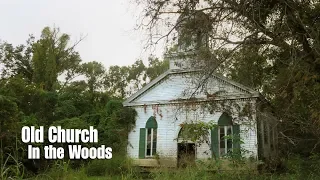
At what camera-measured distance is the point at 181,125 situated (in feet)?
57.1

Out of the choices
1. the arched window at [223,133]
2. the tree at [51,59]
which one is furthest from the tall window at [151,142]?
the tree at [51,59]

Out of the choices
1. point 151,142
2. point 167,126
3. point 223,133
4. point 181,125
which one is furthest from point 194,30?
point 151,142

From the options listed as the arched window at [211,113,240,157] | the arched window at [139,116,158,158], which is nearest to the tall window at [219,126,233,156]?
the arched window at [211,113,240,157]

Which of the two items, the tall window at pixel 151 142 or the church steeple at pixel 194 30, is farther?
the tall window at pixel 151 142

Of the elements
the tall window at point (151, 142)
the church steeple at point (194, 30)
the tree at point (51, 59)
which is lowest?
the tall window at point (151, 142)

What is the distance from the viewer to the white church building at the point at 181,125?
17.3 metres

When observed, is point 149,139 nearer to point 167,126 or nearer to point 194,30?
point 167,126

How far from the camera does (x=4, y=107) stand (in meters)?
11.2

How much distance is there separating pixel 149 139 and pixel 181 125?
3192 mm

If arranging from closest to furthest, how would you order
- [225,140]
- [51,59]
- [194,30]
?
[194,30]
[225,140]
[51,59]

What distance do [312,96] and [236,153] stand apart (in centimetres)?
468

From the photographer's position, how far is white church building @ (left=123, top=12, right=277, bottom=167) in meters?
17.3

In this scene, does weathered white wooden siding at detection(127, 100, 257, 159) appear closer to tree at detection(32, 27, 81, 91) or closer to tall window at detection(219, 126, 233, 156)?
tall window at detection(219, 126, 233, 156)

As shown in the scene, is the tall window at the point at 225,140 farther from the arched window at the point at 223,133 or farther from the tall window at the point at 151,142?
the tall window at the point at 151,142
